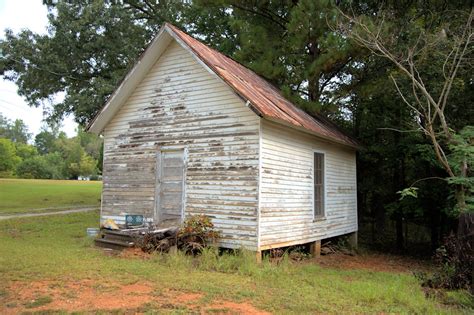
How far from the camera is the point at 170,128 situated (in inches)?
431

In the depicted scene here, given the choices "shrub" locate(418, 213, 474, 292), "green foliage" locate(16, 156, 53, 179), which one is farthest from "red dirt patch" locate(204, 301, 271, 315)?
"green foliage" locate(16, 156, 53, 179)

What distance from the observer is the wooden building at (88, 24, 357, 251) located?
9.48 metres

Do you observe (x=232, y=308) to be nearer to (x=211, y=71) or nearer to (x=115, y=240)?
(x=115, y=240)

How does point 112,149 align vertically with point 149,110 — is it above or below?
below

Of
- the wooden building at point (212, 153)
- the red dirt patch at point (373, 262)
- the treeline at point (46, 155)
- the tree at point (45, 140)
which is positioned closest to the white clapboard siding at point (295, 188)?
the wooden building at point (212, 153)

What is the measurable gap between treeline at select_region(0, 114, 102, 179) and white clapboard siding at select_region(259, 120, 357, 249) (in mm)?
48434

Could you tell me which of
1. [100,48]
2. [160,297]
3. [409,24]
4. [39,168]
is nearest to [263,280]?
[160,297]

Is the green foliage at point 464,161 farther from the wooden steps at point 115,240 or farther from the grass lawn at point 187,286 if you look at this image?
the wooden steps at point 115,240

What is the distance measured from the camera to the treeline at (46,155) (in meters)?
81.0

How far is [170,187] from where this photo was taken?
10.9 meters

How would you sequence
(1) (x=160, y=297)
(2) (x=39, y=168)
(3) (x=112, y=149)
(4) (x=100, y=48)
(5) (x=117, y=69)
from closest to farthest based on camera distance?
1. (1) (x=160, y=297)
2. (3) (x=112, y=149)
3. (4) (x=100, y=48)
4. (5) (x=117, y=69)
5. (2) (x=39, y=168)

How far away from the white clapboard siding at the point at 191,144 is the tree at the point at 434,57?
14.5ft

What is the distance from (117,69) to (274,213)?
1619 centimetres

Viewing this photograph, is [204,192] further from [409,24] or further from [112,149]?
[409,24]
